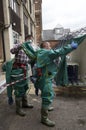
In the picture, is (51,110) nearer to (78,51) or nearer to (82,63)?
(82,63)

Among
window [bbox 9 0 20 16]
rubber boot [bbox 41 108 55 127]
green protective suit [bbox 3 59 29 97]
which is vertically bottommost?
rubber boot [bbox 41 108 55 127]

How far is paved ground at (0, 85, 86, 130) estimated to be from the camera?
313cm

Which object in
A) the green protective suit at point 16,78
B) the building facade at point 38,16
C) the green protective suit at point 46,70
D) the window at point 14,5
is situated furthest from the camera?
the building facade at point 38,16

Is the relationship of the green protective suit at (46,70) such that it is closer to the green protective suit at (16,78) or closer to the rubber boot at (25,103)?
the green protective suit at (16,78)

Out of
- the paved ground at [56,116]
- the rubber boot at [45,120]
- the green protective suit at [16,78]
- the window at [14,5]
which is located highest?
the window at [14,5]

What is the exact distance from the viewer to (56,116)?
354cm

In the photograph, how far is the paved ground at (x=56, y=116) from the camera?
3.13m

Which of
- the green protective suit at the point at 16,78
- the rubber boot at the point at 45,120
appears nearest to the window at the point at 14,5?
the green protective suit at the point at 16,78

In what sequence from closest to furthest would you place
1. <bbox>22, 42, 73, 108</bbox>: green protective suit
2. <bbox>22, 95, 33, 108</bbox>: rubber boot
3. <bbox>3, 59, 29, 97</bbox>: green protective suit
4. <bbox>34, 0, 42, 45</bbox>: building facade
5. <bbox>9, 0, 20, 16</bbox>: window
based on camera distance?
<bbox>22, 42, 73, 108</bbox>: green protective suit
<bbox>3, 59, 29, 97</bbox>: green protective suit
<bbox>22, 95, 33, 108</bbox>: rubber boot
<bbox>9, 0, 20, 16</bbox>: window
<bbox>34, 0, 42, 45</bbox>: building facade

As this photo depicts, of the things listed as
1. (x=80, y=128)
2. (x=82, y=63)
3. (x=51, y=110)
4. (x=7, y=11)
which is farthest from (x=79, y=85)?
(x=7, y=11)

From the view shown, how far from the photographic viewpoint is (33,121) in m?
3.36

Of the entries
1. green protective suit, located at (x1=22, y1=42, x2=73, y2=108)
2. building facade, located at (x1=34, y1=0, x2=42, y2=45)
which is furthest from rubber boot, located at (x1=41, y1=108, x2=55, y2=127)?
building facade, located at (x1=34, y1=0, x2=42, y2=45)

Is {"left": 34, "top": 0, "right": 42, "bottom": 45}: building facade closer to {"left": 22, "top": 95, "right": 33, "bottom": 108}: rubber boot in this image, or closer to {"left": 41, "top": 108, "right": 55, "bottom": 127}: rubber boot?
{"left": 22, "top": 95, "right": 33, "bottom": 108}: rubber boot

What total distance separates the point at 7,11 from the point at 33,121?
7703 millimetres
